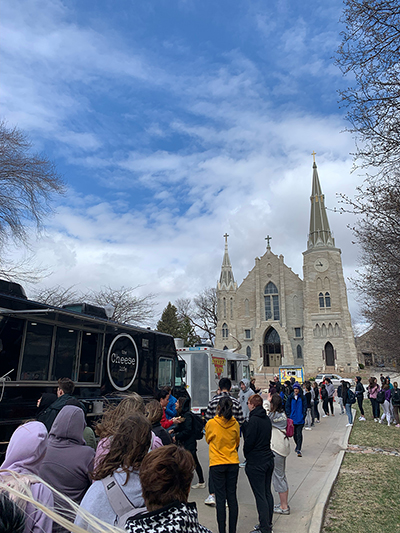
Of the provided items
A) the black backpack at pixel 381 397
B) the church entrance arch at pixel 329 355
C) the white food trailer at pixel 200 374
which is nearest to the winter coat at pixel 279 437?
the white food trailer at pixel 200 374

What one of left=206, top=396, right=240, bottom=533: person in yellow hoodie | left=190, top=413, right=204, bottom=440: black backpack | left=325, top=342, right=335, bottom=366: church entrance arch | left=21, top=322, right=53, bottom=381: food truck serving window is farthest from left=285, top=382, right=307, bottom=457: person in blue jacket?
left=325, top=342, right=335, bottom=366: church entrance arch

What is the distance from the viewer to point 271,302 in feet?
172

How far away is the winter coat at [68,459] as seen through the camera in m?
2.91

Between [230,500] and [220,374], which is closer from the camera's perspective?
[230,500]

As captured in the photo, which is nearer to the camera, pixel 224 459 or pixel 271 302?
pixel 224 459

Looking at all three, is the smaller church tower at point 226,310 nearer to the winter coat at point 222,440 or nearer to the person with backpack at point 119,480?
the winter coat at point 222,440

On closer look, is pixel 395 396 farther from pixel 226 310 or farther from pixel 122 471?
pixel 226 310

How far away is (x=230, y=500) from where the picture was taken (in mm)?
4777

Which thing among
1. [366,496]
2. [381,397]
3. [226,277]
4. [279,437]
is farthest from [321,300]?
[279,437]

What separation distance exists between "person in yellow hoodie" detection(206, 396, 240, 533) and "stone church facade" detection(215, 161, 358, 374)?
43972 mm

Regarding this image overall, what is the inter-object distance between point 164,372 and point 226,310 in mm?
43363

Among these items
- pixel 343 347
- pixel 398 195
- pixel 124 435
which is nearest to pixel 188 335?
pixel 343 347

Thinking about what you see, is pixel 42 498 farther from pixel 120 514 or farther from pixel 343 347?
pixel 343 347

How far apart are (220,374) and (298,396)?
6812mm
